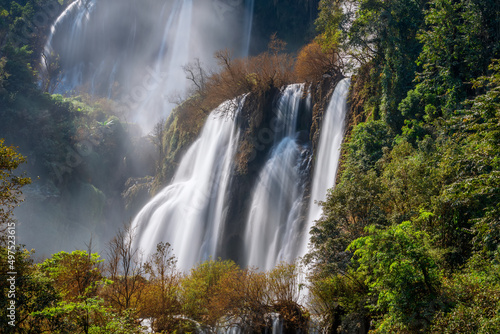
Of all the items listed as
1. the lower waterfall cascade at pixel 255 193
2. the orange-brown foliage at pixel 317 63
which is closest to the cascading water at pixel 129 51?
the lower waterfall cascade at pixel 255 193

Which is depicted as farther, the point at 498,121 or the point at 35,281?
the point at 498,121

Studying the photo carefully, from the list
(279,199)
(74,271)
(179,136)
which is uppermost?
(179,136)

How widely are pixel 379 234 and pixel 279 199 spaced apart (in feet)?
47.0

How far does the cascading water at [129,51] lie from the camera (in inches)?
2245

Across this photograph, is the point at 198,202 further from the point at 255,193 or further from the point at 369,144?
the point at 369,144

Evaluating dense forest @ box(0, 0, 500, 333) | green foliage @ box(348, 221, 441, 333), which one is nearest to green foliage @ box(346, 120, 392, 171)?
dense forest @ box(0, 0, 500, 333)

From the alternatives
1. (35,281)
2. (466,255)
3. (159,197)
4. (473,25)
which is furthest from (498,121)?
(159,197)

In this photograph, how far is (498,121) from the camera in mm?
7906

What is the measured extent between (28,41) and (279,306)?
5967 centimetres

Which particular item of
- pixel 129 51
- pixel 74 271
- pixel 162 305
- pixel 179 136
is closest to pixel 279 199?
pixel 162 305

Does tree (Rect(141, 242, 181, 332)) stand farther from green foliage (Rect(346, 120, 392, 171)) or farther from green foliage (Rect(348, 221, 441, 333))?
green foliage (Rect(346, 120, 392, 171))

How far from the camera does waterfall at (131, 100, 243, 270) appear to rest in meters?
26.2

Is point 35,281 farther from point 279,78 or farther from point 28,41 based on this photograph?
point 28,41

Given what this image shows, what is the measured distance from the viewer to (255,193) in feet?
81.8
